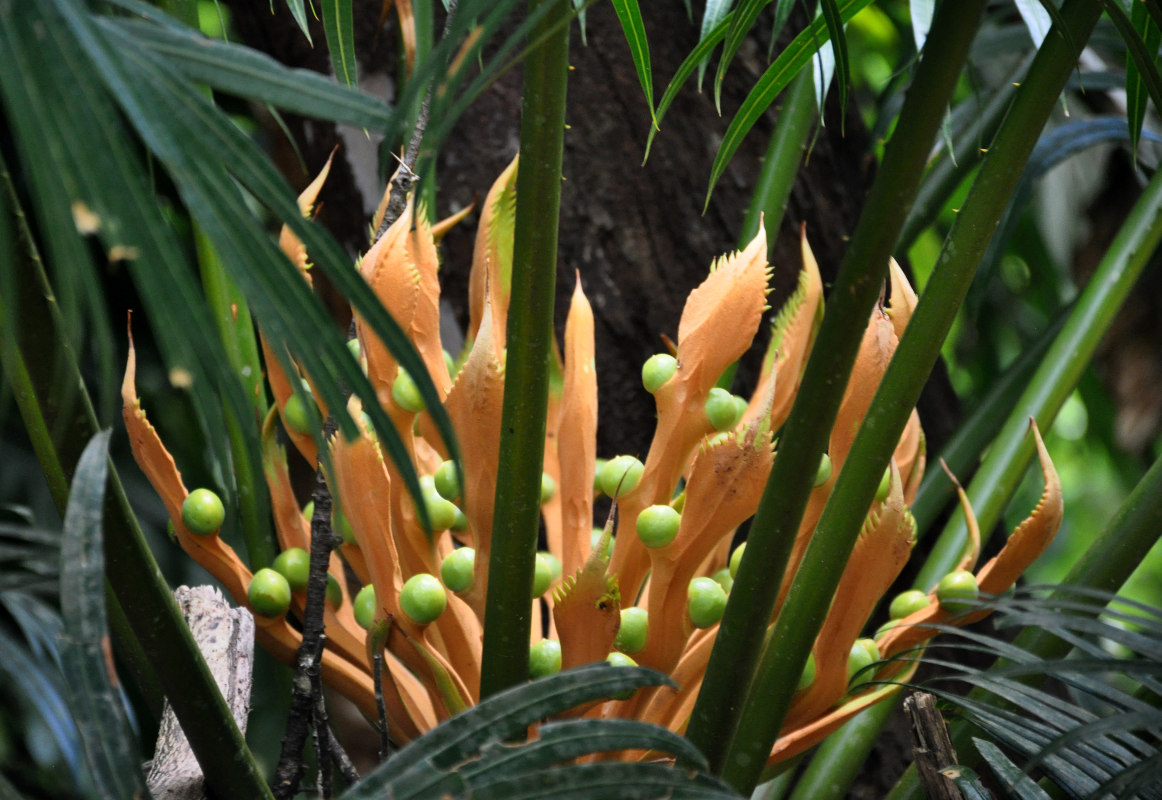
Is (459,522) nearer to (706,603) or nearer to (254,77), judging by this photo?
(706,603)

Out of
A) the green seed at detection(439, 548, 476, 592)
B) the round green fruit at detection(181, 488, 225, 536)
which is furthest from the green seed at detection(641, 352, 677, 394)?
the round green fruit at detection(181, 488, 225, 536)

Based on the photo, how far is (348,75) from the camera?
53 cm

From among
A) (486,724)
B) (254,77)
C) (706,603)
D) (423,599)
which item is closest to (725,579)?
(706,603)

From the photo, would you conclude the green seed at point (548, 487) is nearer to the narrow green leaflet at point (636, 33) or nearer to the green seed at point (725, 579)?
the green seed at point (725, 579)

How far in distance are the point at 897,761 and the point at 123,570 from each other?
2.67 feet

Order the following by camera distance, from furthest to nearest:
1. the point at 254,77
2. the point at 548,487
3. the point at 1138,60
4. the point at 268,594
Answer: the point at 548,487 → the point at 268,594 → the point at 1138,60 → the point at 254,77

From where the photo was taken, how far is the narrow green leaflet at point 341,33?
510 mm

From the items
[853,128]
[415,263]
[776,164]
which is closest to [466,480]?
[415,263]

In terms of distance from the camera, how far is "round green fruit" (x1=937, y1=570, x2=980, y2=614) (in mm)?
519

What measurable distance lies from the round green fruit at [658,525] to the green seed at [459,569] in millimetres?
85

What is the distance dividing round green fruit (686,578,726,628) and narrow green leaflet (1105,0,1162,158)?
0.29m

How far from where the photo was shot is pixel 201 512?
528 mm

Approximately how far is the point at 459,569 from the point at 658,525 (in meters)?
0.10

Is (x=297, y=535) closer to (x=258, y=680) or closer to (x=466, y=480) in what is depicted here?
(x=466, y=480)
